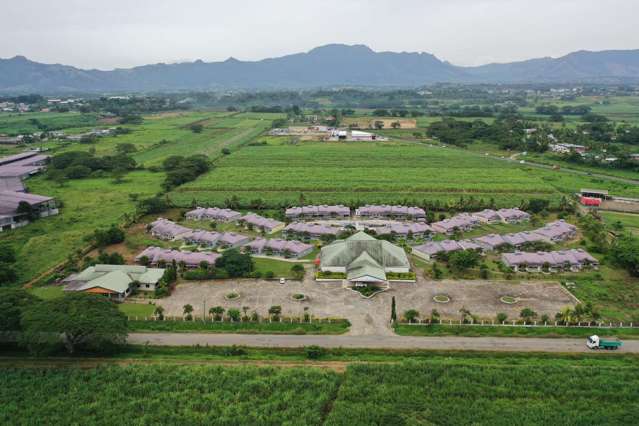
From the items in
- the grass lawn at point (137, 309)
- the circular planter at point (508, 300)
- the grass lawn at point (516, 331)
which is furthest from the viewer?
the circular planter at point (508, 300)

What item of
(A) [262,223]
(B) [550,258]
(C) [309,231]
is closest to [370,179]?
(C) [309,231]

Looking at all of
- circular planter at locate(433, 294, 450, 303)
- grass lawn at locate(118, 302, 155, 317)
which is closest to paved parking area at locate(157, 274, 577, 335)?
circular planter at locate(433, 294, 450, 303)

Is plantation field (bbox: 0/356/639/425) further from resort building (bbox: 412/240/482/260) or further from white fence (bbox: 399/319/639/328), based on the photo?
resort building (bbox: 412/240/482/260)

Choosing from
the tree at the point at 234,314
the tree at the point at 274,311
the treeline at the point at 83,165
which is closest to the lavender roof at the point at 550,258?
the tree at the point at 274,311

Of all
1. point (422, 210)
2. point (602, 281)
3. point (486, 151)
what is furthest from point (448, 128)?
point (602, 281)

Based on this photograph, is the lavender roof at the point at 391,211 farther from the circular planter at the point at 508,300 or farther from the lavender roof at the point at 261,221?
the circular planter at the point at 508,300

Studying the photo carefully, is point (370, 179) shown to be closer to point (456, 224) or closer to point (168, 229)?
point (456, 224)
